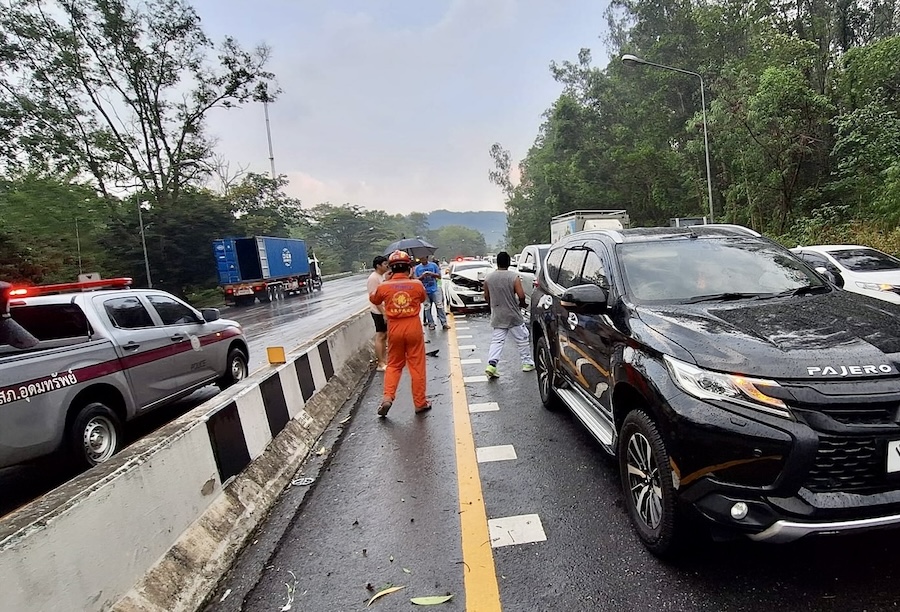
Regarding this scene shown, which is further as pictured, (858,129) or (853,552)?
(858,129)

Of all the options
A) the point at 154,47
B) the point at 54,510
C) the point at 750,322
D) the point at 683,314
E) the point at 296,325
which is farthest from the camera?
the point at 154,47

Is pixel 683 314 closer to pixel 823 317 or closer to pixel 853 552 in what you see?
pixel 823 317

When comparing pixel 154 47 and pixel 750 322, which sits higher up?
pixel 154 47

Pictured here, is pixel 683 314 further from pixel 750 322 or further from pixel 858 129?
pixel 858 129

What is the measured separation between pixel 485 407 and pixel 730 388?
3.52 m

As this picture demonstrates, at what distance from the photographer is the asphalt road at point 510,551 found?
2.46 meters

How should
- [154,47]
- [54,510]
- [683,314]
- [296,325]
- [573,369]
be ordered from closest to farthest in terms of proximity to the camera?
[54,510]
[683,314]
[573,369]
[296,325]
[154,47]

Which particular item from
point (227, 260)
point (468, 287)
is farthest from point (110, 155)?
point (468, 287)

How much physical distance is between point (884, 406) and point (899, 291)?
792cm

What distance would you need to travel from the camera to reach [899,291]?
813 cm

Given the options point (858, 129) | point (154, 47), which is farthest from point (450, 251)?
point (858, 129)

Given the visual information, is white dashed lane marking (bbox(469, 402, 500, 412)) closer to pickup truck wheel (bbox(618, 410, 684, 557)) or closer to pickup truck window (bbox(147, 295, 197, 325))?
pickup truck wheel (bbox(618, 410, 684, 557))

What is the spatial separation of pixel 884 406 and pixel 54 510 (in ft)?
11.4

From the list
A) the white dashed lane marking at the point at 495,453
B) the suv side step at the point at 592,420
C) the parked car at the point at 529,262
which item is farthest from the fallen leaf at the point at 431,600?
the parked car at the point at 529,262
